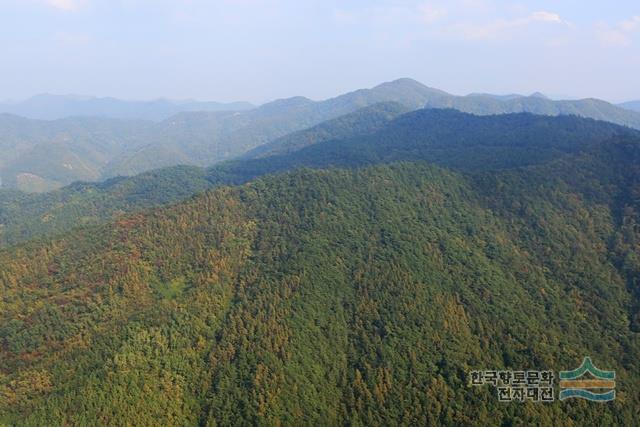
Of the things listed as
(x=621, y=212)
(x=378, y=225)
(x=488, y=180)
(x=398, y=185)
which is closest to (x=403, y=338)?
(x=378, y=225)
